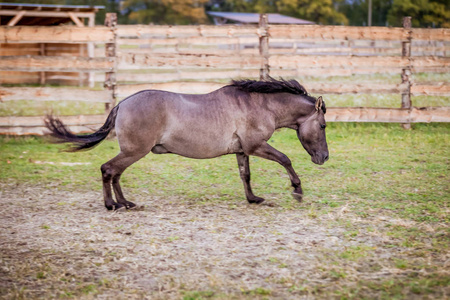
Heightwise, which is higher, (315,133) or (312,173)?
(315,133)

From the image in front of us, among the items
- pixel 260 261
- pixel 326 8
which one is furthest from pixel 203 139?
pixel 326 8

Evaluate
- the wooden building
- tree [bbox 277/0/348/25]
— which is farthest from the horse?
tree [bbox 277/0/348/25]

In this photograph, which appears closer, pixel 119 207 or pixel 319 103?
pixel 119 207

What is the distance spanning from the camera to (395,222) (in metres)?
5.54

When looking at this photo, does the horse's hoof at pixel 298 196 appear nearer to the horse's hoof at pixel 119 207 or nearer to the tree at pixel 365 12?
the horse's hoof at pixel 119 207

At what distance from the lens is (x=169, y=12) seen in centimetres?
5050

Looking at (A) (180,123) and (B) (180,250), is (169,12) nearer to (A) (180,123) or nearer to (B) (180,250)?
(A) (180,123)

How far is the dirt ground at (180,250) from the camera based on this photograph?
155 inches

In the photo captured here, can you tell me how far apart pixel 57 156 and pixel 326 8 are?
144 feet

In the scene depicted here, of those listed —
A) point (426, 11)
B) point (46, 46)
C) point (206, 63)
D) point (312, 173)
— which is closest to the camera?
point (312, 173)

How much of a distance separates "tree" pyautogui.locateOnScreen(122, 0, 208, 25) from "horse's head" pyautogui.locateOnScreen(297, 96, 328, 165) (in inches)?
1715

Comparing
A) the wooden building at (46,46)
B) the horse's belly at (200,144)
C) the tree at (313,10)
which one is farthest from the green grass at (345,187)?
the tree at (313,10)

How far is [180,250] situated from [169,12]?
158ft

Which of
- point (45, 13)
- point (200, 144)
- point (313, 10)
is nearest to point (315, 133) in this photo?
point (200, 144)
